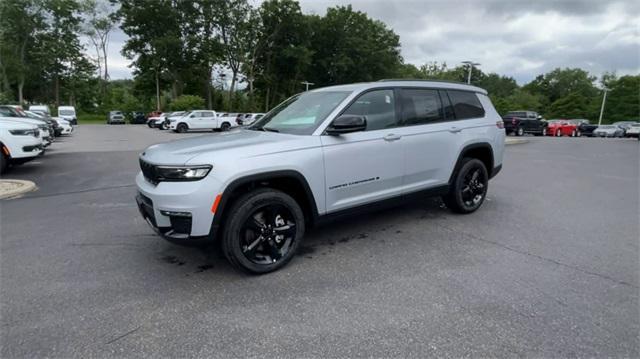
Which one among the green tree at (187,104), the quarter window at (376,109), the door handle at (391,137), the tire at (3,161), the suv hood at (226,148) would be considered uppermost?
the green tree at (187,104)

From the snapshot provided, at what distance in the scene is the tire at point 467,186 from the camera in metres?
4.80

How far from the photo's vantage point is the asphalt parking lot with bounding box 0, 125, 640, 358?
90.7 inches

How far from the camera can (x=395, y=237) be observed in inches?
164

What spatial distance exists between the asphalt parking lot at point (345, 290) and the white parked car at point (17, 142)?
303 cm

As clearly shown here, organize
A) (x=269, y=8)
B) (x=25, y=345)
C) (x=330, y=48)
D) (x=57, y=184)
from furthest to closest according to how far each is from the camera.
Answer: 1. (x=330, y=48)
2. (x=269, y=8)
3. (x=57, y=184)
4. (x=25, y=345)

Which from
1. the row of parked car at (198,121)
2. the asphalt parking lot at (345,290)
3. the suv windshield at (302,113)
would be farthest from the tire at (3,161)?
the row of parked car at (198,121)

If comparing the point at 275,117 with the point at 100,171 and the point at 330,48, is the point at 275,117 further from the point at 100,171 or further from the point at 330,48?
the point at 330,48

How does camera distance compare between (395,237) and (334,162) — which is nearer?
(334,162)

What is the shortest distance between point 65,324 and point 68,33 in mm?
66298

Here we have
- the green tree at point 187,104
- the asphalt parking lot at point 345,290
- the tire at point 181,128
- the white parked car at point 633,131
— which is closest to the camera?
the asphalt parking lot at point 345,290

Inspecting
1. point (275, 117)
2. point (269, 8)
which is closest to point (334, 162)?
point (275, 117)

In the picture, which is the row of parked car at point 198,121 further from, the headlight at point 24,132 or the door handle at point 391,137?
the door handle at point 391,137

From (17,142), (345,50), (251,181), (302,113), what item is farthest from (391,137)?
(345,50)

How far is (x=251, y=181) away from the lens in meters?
3.05
